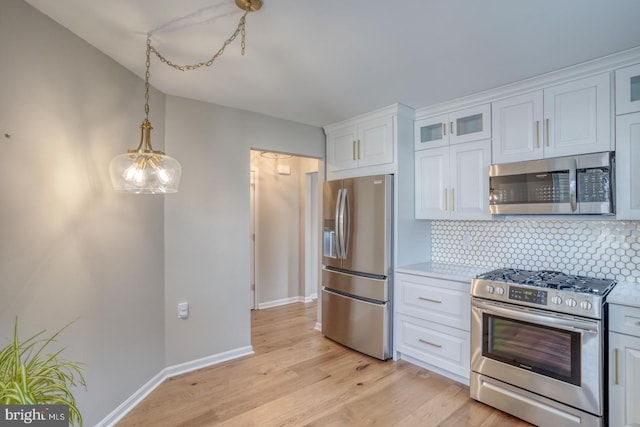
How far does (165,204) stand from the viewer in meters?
2.80

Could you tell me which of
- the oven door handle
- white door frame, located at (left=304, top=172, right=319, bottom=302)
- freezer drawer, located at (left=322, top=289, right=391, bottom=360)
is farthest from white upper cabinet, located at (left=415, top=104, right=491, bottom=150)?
white door frame, located at (left=304, top=172, right=319, bottom=302)

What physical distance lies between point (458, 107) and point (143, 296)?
318cm

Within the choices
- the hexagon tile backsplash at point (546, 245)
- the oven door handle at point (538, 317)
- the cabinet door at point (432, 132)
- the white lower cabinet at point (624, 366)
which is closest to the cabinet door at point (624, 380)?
the white lower cabinet at point (624, 366)

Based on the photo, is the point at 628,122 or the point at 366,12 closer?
the point at 366,12

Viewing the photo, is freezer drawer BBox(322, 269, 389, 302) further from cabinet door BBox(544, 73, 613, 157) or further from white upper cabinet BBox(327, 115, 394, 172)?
cabinet door BBox(544, 73, 613, 157)

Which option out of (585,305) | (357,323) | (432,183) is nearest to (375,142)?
(432,183)

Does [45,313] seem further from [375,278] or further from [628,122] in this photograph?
[628,122]

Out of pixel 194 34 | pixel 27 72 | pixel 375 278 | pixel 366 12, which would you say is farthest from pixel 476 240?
pixel 27 72

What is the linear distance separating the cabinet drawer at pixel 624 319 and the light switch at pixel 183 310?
313 centimetres

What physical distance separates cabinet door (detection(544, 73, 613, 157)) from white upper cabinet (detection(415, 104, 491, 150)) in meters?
0.46

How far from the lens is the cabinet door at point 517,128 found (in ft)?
8.18

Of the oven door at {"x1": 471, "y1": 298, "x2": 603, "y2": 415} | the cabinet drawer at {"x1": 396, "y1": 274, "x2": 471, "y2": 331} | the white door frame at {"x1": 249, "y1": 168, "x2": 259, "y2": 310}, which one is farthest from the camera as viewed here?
the white door frame at {"x1": 249, "y1": 168, "x2": 259, "y2": 310}

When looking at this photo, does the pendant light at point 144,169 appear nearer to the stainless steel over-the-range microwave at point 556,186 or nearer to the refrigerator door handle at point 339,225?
the refrigerator door handle at point 339,225

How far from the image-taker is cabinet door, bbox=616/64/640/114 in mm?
2078
